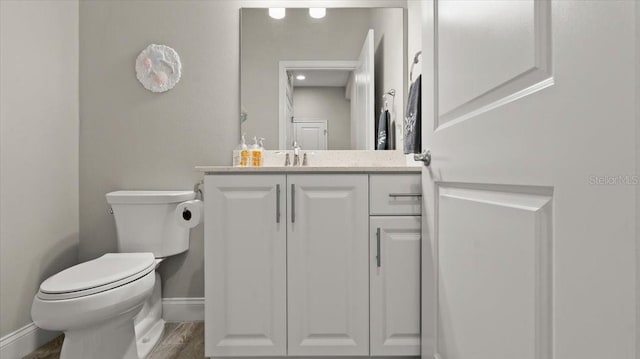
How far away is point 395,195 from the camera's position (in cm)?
142

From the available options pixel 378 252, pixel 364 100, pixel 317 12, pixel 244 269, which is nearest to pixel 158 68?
pixel 317 12

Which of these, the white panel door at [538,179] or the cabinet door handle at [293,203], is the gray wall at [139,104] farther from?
the white panel door at [538,179]

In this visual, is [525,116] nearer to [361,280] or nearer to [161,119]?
[361,280]

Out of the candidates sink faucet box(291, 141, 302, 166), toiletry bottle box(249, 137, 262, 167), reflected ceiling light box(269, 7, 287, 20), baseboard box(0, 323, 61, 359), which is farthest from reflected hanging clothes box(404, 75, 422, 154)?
baseboard box(0, 323, 61, 359)

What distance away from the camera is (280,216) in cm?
141

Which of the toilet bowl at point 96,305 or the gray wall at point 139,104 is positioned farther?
the gray wall at point 139,104

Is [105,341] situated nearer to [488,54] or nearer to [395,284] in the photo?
[395,284]

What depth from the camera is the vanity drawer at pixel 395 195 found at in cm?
142

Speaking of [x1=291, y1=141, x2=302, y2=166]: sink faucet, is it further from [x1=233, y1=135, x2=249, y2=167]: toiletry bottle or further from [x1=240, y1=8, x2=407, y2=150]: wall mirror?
[x1=233, y1=135, x2=249, y2=167]: toiletry bottle

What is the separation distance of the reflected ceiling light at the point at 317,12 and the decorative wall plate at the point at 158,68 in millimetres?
823

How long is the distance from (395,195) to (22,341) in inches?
72.0

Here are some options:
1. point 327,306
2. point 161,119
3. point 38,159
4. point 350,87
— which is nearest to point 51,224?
point 38,159

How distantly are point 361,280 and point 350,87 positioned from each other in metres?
1.15

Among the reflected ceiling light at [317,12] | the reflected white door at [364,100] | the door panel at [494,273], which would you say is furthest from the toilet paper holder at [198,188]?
the door panel at [494,273]
